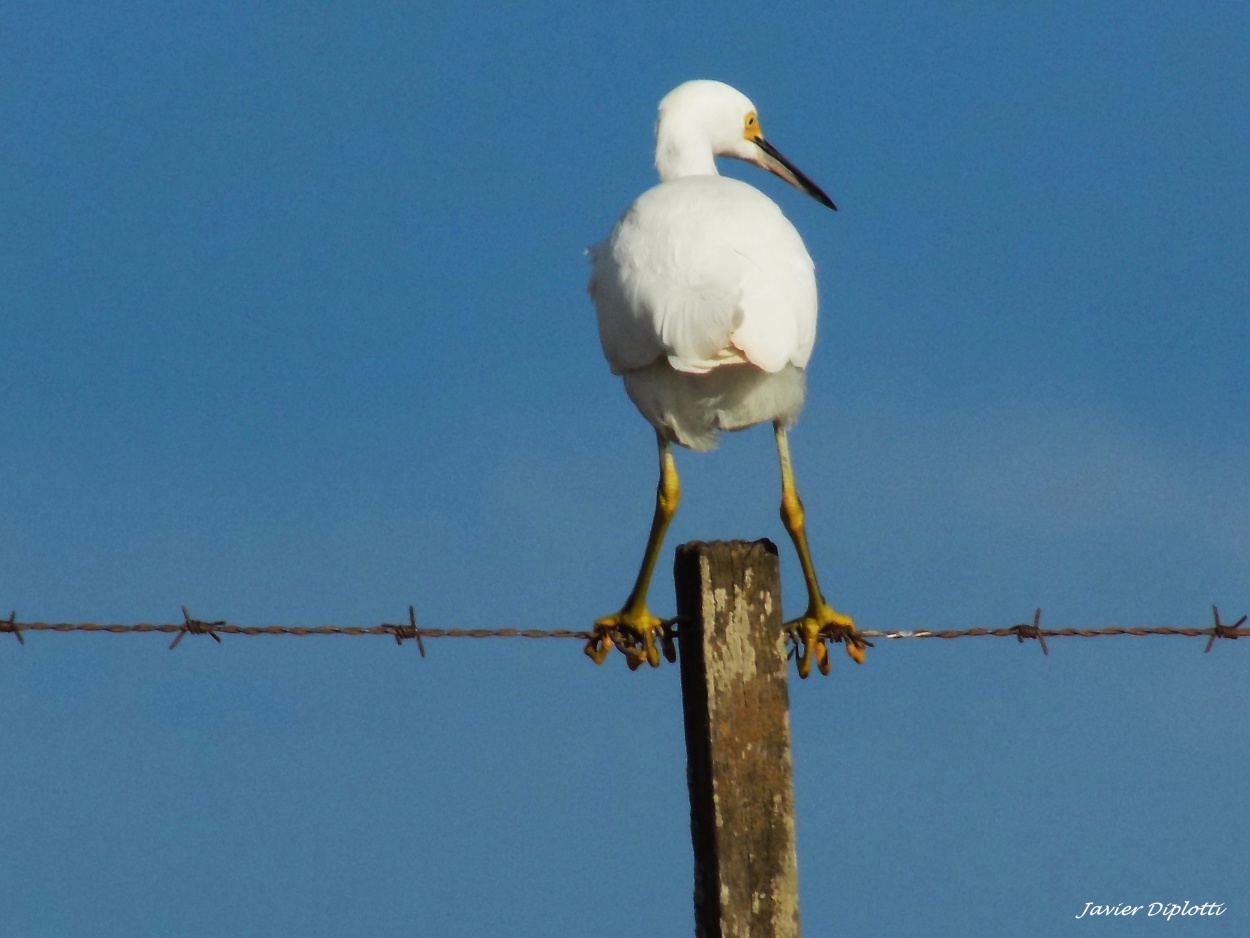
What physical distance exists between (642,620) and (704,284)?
112 centimetres

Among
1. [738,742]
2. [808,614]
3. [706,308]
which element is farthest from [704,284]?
[738,742]

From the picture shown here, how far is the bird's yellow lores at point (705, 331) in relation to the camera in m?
5.85

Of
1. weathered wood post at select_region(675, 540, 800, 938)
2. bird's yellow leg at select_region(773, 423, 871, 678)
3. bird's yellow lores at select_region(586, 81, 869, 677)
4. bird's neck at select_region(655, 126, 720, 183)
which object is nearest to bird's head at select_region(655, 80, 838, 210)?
bird's neck at select_region(655, 126, 720, 183)

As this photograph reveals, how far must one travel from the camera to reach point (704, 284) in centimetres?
600

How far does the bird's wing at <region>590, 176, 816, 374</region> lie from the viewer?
19.3 ft

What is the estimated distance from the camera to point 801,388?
20.4ft

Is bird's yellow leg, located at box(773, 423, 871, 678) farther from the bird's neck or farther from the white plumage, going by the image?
the bird's neck

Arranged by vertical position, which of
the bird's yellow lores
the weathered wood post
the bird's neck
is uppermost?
the bird's neck

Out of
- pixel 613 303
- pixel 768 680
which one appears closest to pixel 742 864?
pixel 768 680

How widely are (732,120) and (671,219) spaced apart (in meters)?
2.47

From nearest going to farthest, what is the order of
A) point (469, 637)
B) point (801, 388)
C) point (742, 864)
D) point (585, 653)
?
point (742, 864), point (469, 637), point (585, 653), point (801, 388)

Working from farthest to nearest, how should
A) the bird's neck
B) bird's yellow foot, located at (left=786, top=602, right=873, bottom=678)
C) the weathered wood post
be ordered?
the bird's neck
bird's yellow foot, located at (left=786, top=602, right=873, bottom=678)
the weathered wood post

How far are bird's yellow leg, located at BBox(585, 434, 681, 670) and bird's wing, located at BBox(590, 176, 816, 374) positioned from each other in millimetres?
482

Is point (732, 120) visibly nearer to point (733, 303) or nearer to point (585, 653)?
point (733, 303)
